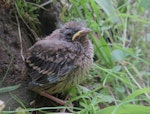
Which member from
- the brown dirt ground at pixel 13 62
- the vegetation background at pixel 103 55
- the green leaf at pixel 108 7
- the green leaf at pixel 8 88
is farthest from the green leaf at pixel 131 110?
the green leaf at pixel 108 7

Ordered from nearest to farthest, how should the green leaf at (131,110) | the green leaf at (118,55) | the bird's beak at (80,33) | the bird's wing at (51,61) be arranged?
the green leaf at (131,110) → the bird's wing at (51,61) → the bird's beak at (80,33) → the green leaf at (118,55)

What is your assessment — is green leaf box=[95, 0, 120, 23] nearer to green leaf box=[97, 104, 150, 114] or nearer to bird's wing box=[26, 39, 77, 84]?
bird's wing box=[26, 39, 77, 84]

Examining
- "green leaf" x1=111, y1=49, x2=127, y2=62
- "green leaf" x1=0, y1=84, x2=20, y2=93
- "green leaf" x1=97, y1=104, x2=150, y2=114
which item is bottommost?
"green leaf" x1=97, y1=104, x2=150, y2=114

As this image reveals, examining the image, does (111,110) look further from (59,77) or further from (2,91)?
(2,91)

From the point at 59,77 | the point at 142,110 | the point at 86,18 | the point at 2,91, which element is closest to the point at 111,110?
the point at 142,110

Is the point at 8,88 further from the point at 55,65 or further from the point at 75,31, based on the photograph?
the point at 75,31

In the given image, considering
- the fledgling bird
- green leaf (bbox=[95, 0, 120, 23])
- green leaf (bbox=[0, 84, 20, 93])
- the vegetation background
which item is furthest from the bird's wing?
green leaf (bbox=[95, 0, 120, 23])

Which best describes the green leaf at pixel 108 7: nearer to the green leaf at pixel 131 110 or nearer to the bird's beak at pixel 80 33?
the bird's beak at pixel 80 33

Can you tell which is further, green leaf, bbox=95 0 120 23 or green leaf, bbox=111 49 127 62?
green leaf, bbox=111 49 127 62
